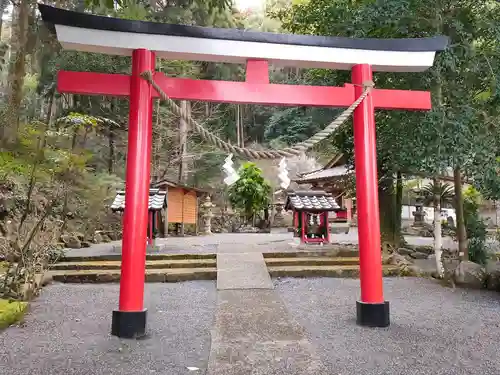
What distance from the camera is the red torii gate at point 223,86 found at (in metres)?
3.70

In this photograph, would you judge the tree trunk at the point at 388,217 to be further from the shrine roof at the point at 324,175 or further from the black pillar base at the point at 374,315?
the shrine roof at the point at 324,175

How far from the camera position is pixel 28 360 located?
121 inches

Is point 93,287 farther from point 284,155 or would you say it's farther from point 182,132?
point 182,132

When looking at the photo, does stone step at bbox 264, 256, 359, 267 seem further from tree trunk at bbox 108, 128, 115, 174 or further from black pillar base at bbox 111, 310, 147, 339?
tree trunk at bbox 108, 128, 115, 174

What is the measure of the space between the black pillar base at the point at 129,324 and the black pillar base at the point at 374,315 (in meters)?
2.30

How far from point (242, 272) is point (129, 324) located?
3043 mm

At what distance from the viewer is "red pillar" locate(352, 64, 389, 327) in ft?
13.1

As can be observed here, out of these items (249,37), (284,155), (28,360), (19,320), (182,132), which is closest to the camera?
(28,360)

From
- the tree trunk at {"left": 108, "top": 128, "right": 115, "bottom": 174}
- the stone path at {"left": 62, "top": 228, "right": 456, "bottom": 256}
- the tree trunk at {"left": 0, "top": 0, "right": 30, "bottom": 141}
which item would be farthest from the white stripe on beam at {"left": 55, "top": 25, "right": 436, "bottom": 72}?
the tree trunk at {"left": 108, "top": 128, "right": 115, "bottom": 174}

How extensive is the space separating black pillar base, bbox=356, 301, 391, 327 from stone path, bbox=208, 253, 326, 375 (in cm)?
78

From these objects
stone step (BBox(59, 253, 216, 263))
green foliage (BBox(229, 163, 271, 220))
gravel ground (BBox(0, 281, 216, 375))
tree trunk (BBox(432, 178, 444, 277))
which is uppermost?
green foliage (BBox(229, 163, 271, 220))

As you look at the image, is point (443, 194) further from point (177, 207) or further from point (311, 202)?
point (177, 207)

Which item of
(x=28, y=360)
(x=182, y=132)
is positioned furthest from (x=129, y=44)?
(x=182, y=132)

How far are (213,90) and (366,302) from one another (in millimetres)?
2784
